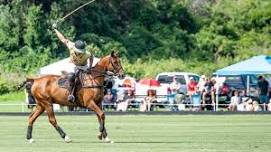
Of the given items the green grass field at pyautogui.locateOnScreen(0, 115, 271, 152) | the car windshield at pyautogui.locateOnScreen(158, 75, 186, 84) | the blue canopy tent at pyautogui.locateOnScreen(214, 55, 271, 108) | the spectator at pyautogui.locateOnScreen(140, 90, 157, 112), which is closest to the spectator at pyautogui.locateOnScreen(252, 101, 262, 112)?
the blue canopy tent at pyautogui.locateOnScreen(214, 55, 271, 108)

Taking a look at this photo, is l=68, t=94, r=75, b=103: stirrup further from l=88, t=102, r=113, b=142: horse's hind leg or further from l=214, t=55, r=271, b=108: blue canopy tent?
l=214, t=55, r=271, b=108: blue canopy tent

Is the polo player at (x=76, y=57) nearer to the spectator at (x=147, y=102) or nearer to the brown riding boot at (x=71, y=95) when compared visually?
the brown riding boot at (x=71, y=95)

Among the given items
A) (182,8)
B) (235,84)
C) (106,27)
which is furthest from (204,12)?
(235,84)

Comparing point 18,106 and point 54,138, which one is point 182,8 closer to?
point 18,106

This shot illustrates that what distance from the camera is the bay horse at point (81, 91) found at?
79.3 ft

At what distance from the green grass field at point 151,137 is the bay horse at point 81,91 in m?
0.67

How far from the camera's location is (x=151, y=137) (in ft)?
81.4

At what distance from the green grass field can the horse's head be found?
1502mm

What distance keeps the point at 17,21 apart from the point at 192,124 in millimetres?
34445

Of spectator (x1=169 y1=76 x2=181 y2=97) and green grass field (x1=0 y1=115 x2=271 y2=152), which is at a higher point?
spectator (x1=169 y1=76 x2=181 y2=97)

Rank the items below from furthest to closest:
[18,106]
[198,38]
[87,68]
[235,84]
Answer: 1. [198,38]
2. [235,84]
3. [18,106]
4. [87,68]

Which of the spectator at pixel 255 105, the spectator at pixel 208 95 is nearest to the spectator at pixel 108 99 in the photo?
the spectator at pixel 208 95

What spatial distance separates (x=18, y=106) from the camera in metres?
49.3

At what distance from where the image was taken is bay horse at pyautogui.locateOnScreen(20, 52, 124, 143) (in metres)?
24.2
